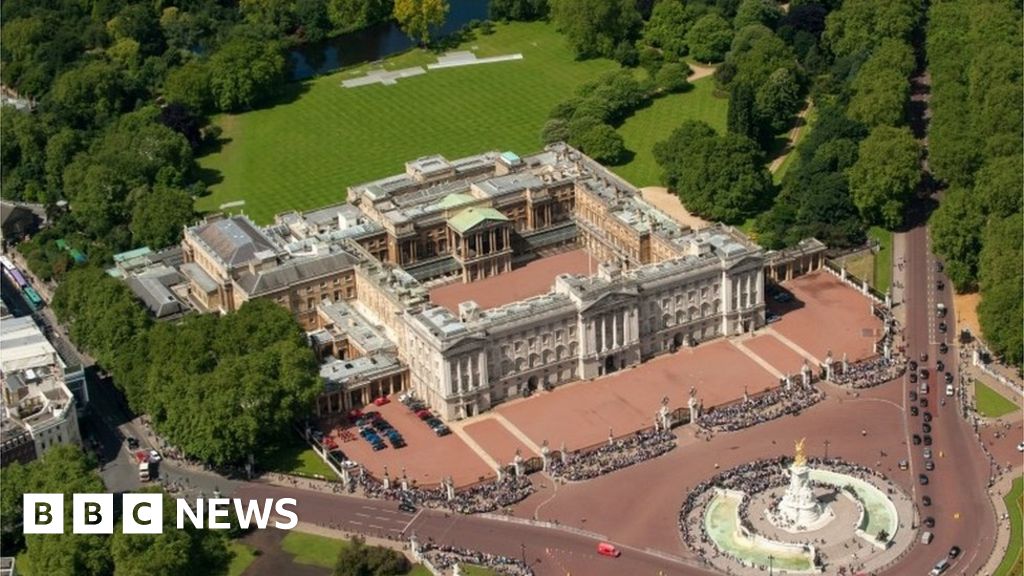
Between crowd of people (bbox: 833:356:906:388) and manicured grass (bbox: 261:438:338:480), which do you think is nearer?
manicured grass (bbox: 261:438:338:480)

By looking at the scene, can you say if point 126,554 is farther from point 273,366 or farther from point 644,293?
point 644,293

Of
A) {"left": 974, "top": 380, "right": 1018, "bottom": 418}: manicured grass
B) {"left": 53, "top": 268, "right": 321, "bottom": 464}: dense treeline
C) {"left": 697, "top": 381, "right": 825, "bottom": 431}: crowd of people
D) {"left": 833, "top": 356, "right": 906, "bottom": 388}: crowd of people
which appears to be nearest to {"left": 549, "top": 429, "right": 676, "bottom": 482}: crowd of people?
{"left": 697, "top": 381, "right": 825, "bottom": 431}: crowd of people

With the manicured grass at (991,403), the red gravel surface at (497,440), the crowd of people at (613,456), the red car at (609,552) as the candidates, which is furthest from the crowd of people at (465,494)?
the manicured grass at (991,403)

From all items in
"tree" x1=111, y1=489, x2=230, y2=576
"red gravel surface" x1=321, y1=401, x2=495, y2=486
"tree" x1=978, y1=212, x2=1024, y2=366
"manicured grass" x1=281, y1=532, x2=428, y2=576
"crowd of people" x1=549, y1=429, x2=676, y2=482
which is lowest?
"manicured grass" x1=281, y1=532, x2=428, y2=576

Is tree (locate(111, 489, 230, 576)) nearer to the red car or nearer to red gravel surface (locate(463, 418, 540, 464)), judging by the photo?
red gravel surface (locate(463, 418, 540, 464))

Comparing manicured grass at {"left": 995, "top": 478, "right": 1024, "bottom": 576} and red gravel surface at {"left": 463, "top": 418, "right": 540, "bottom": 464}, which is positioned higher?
red gravel surface at {"left": 463, "top": 418, "right": 540, "bottom": 464}

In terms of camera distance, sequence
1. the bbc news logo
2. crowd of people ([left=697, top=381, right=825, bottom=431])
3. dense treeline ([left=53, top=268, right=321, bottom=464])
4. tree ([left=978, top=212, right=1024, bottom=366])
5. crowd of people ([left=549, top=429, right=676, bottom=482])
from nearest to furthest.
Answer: the bbc news logo → crowd of people ([left=549, top=429, right=676, bottom=482]) → dense treeline ([left=53, top=268, right=321, bottom=464]) → crowd of people ([left=697, top=381, right=825, bottom=431]) → tree ([left=978, top=212, right=1024, bottom=366])

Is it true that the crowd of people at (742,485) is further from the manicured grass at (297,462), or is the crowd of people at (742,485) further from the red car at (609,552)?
the manicured grass at (297,462)

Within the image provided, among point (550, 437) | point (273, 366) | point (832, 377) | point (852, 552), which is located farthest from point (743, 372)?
point (273, 366)
